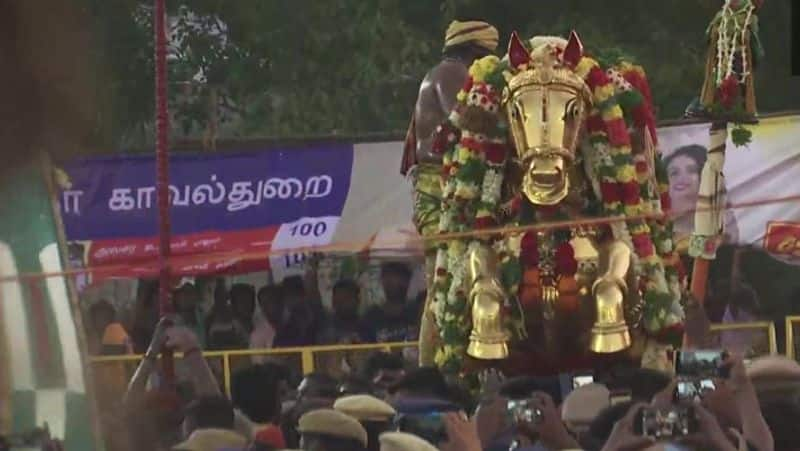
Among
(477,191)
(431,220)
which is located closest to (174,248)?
(431,220)

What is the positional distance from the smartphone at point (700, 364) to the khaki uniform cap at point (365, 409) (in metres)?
0.91

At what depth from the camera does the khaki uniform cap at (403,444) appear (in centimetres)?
455

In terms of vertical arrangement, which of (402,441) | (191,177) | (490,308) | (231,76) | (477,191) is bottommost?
(402,441)

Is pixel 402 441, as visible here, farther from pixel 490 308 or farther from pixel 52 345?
pixel 490 308

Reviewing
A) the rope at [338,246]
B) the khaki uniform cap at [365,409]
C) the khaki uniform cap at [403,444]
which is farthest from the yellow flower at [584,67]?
the khaki uniform cap at [403,444]

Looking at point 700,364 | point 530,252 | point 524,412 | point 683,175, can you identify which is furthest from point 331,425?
point 683,175

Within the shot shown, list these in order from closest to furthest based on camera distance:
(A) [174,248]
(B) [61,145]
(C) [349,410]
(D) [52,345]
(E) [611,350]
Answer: (D) [52,345], (B) [61,145], (C) [349,410], (E) [611,350], (A) [174,248]

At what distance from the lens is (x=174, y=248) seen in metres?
10.4

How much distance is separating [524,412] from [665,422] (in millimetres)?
549

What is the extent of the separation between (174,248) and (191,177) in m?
0.61

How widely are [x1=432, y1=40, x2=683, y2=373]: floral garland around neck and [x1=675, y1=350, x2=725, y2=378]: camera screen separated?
0.46 feet

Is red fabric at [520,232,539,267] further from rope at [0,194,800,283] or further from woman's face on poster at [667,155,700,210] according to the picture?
woman's face on poster at [667,155,700,210]

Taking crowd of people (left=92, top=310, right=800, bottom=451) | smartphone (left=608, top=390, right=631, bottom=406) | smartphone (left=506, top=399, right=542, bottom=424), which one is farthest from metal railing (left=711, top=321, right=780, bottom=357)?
smartphone (left=506, top=399, right=542, bottom=424)

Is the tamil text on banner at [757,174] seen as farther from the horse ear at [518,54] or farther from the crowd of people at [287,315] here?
the horse ear at [518,54]
